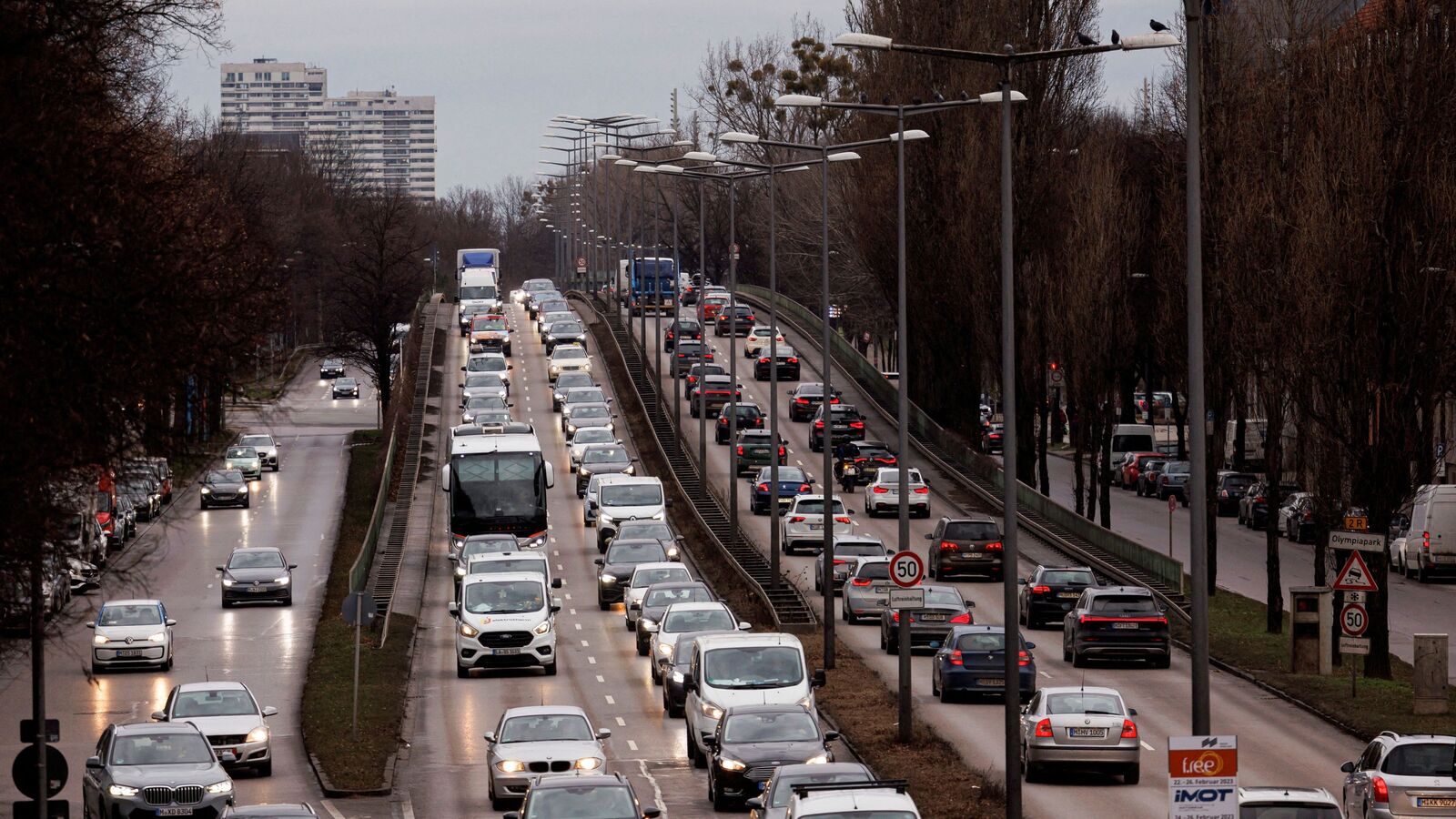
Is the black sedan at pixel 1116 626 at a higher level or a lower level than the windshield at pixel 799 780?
lower

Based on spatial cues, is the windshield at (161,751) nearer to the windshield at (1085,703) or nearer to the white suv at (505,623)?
the windshield at (1085,703)

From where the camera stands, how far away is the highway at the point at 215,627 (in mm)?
31516

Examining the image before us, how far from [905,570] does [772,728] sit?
4.38 meters

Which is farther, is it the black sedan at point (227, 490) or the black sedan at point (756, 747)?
the black sedan at point (227, 490)

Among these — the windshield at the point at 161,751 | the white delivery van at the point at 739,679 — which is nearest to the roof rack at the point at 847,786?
the white delivery van at the point at 739,679

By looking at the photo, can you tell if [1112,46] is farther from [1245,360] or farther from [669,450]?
[669,450]

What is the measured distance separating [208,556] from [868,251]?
29529 mm

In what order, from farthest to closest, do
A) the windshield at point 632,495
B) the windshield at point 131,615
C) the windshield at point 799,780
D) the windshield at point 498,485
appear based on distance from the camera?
1. the windshield at point 632,495
2. the windshield at point 498,485
3. the windshield at point 131,615
4. the windshield at point 799,780

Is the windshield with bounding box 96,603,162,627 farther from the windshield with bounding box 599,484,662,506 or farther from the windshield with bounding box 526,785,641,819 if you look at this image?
the windshield with bounding box 526,785,641,819

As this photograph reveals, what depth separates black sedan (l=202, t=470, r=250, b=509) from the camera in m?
72.4

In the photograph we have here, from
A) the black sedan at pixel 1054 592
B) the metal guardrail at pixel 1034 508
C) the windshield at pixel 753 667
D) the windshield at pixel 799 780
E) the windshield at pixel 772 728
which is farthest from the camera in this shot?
the metal guardrail at pixel 1034 508

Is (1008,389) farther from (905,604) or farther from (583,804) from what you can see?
(583,804)

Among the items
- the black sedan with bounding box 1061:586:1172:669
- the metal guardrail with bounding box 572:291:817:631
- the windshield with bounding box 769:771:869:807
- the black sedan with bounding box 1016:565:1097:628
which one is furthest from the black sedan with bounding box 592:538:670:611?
the windshield with bounding box 769:771:869:807

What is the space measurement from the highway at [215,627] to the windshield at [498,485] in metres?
4.42
